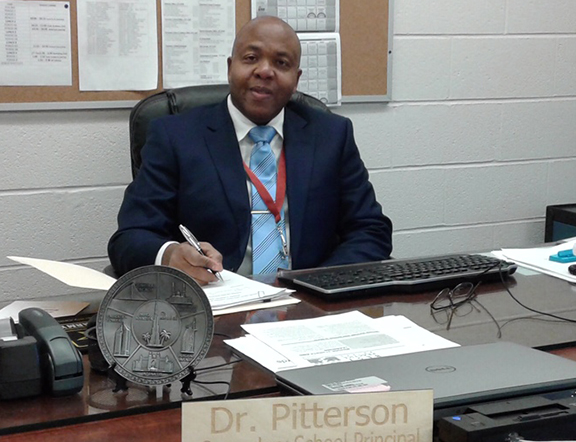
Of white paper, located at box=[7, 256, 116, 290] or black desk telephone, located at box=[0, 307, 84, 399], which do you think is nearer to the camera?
black desk telephone, located at box=[0, 307, 84, 399]

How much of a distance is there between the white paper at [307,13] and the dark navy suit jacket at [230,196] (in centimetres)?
64

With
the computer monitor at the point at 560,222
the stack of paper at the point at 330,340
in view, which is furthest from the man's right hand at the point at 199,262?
the computer monitor at the point at 560,222

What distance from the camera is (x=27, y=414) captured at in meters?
1.02

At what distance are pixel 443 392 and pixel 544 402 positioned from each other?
11cm

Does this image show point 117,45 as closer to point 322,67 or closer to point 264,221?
point 322,67

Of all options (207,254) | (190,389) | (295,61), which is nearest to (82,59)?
(295,61)

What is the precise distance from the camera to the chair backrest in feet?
7.42

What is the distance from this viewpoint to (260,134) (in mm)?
2248

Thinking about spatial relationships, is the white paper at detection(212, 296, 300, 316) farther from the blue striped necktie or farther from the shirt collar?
the shirt collar

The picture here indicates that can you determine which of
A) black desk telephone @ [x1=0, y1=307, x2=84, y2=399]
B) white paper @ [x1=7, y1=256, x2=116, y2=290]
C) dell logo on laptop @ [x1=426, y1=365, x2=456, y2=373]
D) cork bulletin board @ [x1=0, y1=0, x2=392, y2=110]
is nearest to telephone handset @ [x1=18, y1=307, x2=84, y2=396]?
black desk telephone @ [x1=0, y1=307, x2=84, y2=399]

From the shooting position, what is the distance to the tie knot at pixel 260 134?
2244 millimetres

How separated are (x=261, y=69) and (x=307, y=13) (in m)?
0.72

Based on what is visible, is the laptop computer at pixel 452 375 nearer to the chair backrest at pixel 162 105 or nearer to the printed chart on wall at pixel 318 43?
the chair backrest at pixel 162 105

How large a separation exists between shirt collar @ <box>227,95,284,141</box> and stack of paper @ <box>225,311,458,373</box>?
930 millimetres
